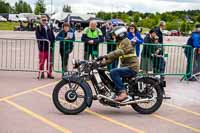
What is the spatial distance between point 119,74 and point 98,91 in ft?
1.68

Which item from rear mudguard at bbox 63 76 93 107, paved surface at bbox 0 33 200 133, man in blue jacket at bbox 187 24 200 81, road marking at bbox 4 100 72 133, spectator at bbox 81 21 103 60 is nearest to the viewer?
road marking at bbox 4 100 72 133

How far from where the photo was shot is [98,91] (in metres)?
8.49

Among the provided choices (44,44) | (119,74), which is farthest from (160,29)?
(119,74)

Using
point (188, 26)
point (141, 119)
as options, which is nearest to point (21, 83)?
point (141, 119)

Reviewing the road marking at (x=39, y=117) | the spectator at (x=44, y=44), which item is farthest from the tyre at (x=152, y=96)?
the spectator at (x=44, y=44)

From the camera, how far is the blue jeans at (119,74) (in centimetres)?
837

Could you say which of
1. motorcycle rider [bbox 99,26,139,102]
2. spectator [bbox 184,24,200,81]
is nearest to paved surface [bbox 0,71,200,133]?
motorcycle rider [bbox 99,26,139,102]

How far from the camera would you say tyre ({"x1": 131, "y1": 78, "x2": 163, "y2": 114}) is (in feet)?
28.2

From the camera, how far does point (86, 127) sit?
743 cm

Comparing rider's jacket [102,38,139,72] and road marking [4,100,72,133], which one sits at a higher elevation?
rider's jacket [102,38,139,72]

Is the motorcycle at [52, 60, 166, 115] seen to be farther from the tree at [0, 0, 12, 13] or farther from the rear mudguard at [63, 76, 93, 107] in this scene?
the tree at [0, 0, 12, 13]

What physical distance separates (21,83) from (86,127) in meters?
4.68

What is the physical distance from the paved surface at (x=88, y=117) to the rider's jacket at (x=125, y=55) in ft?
3.10

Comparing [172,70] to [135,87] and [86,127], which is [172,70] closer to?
[135,87]
